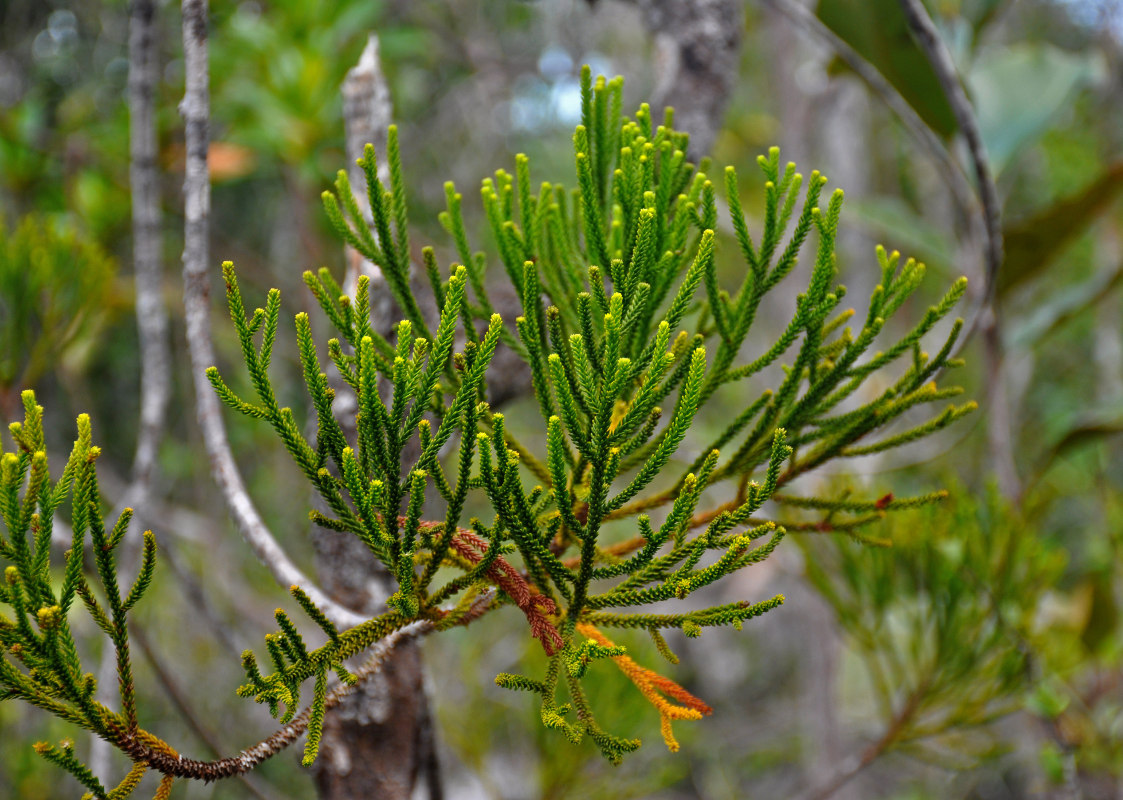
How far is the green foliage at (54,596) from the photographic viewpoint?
0.37 m

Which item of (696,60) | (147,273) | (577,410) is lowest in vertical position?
(577,410)

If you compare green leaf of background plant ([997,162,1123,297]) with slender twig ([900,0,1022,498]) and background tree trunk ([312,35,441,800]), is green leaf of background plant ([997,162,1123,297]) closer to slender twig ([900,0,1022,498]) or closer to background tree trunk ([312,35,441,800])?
slender twig ([900,0,1022,498])

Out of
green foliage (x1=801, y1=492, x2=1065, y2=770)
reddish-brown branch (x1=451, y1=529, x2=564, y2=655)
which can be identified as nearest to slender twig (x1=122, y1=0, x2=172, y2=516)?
reddish-brown branch (x1=451, y1=529, x2=564, y2=655)

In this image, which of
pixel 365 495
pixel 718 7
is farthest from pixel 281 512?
pixel 365 495

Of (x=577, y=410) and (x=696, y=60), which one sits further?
(x=696, y=60)

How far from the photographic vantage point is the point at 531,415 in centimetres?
377

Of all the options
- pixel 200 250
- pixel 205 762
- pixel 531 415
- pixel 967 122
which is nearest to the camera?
pixel 205 762

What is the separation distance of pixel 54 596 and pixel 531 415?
133 inches

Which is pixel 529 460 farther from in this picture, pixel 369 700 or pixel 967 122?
pixel 967 122

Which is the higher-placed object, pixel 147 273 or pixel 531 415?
pixel 531 415

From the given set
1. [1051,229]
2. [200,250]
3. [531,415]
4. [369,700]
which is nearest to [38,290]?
[200,250]

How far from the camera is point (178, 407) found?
314 centimetres

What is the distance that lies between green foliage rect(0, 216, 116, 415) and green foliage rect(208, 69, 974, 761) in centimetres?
87

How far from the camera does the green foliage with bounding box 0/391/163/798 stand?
0.37 meters
